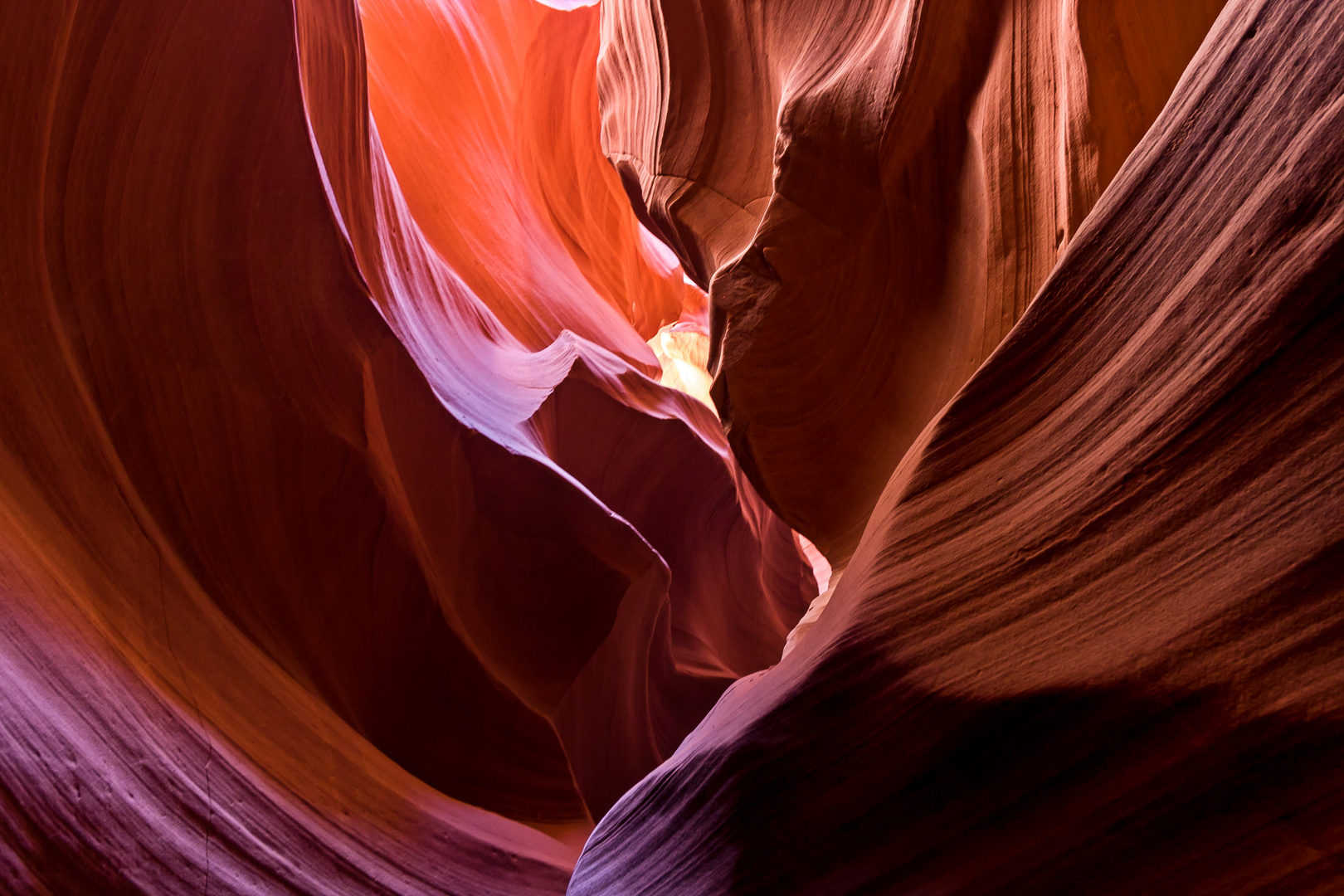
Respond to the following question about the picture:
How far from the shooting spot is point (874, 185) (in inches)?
69.8

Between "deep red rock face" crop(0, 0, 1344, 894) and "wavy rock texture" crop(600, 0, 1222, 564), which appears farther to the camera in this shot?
"wavy rock texture" crop(600, 0, 1222, 564)

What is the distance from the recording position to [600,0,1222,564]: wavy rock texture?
1.31 meters

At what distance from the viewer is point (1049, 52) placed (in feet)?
4.61

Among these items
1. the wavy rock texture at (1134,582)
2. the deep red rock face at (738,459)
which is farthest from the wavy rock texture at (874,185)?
the wavy rock texture at (1134,582)

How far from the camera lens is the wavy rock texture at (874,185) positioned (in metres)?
1.31

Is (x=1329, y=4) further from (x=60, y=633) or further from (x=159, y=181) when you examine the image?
(x=159, y=181)

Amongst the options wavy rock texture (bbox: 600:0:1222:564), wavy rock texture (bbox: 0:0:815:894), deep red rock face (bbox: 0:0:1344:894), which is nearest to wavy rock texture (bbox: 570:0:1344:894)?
deep red rock face (bbox: 0:0:1344:894)

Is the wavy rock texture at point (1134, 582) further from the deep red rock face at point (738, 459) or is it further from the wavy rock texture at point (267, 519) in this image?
the wavy rock texture at point (267, 519)

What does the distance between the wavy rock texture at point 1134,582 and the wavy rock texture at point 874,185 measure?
47 cm

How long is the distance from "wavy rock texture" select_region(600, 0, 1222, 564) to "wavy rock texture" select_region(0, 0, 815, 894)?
0.85 m

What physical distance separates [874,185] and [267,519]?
1.65 m

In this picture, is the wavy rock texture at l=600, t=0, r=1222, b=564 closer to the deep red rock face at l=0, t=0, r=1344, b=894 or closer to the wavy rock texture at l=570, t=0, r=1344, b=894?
the deep red rock face at l=0, t=0, r=1344, b=894

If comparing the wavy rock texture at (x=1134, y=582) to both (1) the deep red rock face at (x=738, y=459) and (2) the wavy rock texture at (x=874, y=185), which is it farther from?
(2) the wavy rock texture at (x=874, y=185)

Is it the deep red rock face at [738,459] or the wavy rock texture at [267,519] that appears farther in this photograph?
the wavy rock texture at [267,519]
